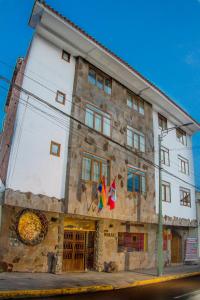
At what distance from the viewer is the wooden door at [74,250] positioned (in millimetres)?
15828

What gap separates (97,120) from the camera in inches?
718

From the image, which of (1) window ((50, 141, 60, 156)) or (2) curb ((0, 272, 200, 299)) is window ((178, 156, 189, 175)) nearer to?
(2) curb ((0, 272, 200, 299))

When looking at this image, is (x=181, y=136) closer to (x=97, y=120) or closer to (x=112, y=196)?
(x=97, y=120)

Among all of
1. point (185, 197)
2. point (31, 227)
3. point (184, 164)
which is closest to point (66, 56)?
point (31, 227)

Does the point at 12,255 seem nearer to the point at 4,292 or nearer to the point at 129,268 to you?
the point at 4,292

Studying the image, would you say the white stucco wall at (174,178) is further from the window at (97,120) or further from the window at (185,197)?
the window at (97,120)

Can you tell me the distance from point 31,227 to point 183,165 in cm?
1794

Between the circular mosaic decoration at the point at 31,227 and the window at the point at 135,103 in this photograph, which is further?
Answer: the window at the point at 135,103

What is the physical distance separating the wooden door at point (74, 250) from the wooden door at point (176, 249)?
11063 mm

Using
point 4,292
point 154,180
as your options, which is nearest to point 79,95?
point 154,180

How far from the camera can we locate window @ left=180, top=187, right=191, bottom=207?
25.8 m

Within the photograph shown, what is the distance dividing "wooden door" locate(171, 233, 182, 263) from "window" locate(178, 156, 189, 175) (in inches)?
238

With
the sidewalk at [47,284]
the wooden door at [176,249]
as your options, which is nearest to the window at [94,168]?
the sidewalk at [47,284]

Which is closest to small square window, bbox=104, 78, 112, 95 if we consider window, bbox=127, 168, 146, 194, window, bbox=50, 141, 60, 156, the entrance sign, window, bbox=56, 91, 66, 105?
window, bbox=56, 91, 66, 105
